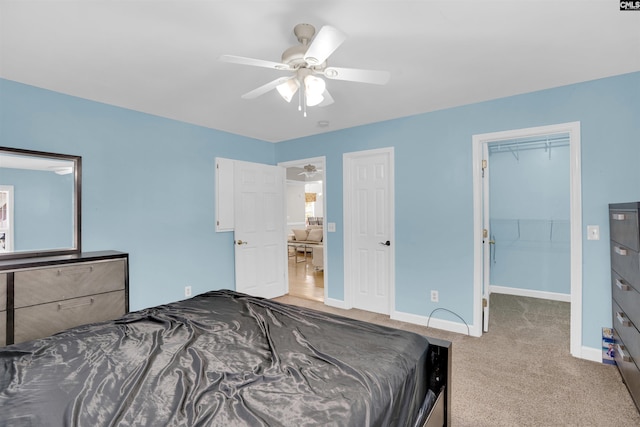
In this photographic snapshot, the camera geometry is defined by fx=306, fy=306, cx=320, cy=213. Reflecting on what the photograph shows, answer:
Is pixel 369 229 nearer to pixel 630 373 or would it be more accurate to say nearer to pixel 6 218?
pixel 630 373

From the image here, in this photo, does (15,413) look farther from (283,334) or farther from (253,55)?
(253,55)

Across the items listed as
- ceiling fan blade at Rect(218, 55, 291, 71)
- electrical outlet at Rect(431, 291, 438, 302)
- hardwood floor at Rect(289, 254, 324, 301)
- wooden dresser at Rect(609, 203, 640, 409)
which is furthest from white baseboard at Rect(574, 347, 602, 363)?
ceiling fan blade at Rect(218, 55, 291, 71)

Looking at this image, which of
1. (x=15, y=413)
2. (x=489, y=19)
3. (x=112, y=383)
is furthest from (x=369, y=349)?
(x=489, y=19)

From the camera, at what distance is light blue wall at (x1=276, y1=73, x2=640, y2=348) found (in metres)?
2.49

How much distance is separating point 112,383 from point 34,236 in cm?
229

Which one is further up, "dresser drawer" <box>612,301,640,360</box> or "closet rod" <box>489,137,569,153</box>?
"closet rod" <box>489,137,569,153</box>

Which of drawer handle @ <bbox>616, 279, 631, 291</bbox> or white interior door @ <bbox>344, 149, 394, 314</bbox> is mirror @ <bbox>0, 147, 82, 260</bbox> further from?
drawer handle @ <bbox>616, 279, 631, 291</bbox>

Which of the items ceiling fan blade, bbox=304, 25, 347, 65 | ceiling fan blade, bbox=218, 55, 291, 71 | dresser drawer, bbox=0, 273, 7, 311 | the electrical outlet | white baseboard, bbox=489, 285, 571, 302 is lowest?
white baseboard, bbox=489, 285, 571, 302

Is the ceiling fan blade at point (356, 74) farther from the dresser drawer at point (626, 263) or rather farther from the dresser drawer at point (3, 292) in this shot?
the dresser drawer at point (3, 292)

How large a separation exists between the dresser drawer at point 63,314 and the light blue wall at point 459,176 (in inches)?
98.3

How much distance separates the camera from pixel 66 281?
247cm

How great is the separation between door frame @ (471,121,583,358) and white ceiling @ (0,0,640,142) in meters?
0.39

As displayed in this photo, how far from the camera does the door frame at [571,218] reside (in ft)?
8.63

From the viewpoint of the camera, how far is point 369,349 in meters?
1.41
